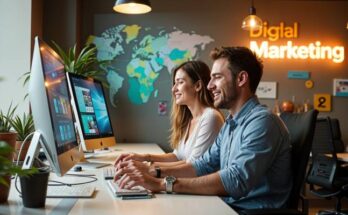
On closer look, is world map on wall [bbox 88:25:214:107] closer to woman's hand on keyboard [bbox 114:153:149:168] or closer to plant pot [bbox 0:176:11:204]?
woman's hand on keyboard [bbox 114:153:149:168]

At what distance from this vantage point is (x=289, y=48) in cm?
475

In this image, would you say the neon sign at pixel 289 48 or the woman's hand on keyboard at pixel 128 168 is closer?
the woman's hand on keyboard at pixel 128 168

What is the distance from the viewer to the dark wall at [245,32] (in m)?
4.65

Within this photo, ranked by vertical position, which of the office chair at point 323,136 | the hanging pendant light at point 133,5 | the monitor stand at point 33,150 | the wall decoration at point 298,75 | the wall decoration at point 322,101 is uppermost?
the hanging pendant light at point 133,5

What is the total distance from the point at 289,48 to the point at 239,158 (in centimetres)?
361

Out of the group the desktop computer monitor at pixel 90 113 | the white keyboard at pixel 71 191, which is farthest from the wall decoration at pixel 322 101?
the white keyboard at pixel 71 191

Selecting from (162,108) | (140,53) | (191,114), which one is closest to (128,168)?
(191,114)

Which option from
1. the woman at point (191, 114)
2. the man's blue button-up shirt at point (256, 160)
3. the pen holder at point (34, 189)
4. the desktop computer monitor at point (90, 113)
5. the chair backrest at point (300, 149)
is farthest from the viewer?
the woman at point (191, 114)

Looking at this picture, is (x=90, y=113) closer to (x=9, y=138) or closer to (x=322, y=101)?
(x=9, y=138)

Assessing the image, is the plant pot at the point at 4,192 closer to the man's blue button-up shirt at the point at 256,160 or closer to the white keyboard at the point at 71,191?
the white keyboard at the point at 71,191

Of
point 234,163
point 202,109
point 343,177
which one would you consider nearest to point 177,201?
point 234,163

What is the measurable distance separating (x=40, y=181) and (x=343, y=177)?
3.18 meters

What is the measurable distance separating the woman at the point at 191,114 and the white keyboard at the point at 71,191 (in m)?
0.81

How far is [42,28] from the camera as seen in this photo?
435 cm
